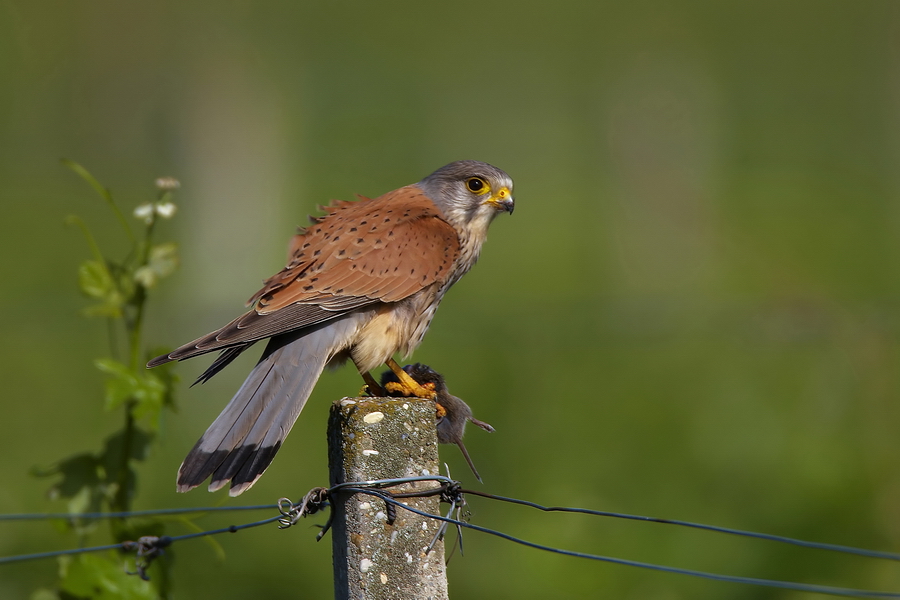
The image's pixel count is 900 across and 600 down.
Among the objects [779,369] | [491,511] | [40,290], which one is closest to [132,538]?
[491,511]

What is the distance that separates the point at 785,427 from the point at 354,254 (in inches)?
112

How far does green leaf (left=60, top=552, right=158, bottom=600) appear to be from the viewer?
2.52m

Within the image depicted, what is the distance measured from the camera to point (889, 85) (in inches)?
327

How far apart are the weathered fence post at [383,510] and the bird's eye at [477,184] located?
57.0 inches

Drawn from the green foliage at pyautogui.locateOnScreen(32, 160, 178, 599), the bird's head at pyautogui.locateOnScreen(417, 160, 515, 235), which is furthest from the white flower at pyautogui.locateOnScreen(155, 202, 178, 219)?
the bird's head at pyautogui.locateOnScreen(417, 160, 515, 235)

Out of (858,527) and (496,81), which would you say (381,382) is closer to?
(858,527)

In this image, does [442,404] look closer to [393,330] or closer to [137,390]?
[393,330]

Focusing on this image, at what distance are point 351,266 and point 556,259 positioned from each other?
7440 millimetres

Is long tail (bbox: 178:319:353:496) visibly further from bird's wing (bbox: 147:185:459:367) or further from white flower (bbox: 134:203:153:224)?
white flower (bbox: 134:203:153:224)

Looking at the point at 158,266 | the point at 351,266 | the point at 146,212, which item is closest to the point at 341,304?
the point at 351,266

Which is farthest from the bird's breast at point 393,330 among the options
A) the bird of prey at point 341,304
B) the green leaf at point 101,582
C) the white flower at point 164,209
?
the green leaf at point 101,582

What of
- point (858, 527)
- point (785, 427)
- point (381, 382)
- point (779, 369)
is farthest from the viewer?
point (779, 369)

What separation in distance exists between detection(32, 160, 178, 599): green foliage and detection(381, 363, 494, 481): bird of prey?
616mm

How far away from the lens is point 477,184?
123 inches
